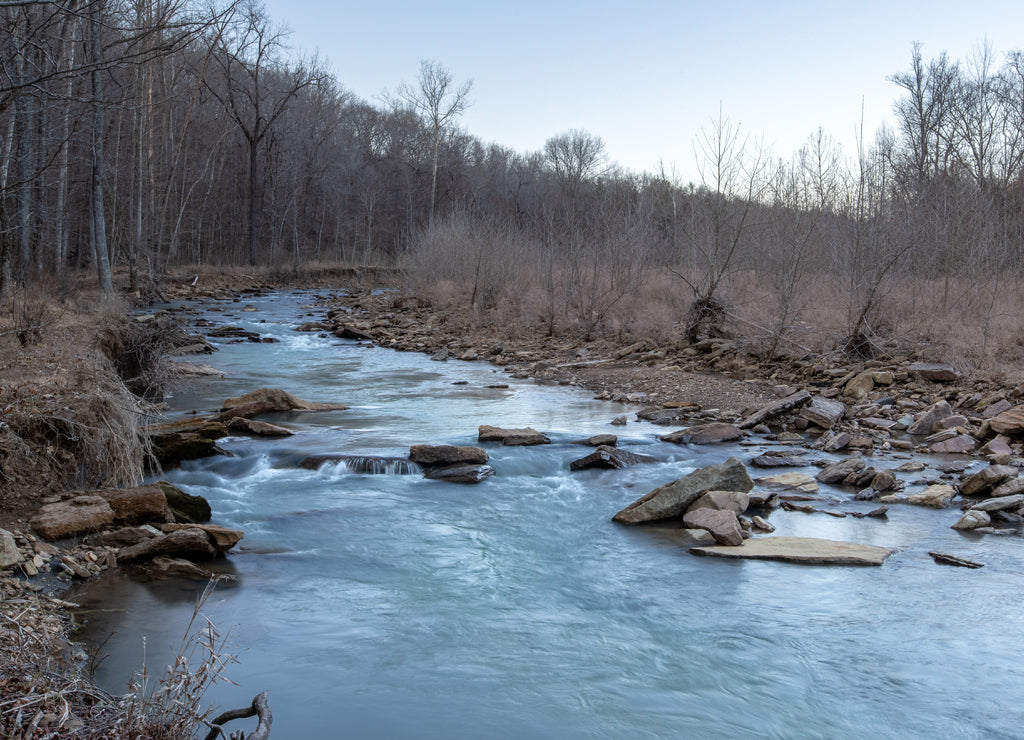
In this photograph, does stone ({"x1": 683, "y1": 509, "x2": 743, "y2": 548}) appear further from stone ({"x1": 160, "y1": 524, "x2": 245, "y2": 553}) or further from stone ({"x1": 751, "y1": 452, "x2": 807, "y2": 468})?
stone ({"x1": 160, "y1": 524, "x2": 245, "y2": 553})

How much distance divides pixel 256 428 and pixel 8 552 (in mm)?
5262

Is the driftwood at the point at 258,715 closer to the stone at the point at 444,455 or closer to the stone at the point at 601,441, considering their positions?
the stone at the point at 444,455

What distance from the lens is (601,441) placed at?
10969 mm

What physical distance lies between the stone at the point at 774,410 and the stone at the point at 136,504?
8.44 meters

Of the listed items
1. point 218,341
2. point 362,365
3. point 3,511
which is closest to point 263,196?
point 218,341

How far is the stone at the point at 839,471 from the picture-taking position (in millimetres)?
9462

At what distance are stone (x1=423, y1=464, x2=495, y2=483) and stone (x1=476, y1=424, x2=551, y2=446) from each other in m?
1.07

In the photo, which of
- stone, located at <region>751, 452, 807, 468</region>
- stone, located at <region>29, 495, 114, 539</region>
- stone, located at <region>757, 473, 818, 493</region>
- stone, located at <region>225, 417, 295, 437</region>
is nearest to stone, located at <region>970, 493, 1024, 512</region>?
stone, located at <region>757, 473, 818, 493</region>

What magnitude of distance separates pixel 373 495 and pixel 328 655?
12.1 feet

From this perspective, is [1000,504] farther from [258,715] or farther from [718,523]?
[258,715]

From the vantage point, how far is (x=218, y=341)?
20.7 meters

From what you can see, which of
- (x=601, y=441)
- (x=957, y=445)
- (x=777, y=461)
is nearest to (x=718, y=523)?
(x=777, y=461)

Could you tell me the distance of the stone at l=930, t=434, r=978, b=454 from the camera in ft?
34.9

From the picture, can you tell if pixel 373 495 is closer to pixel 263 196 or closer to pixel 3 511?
pixel 3 511
